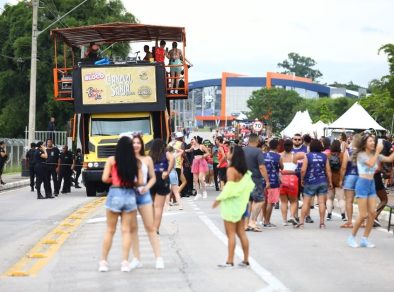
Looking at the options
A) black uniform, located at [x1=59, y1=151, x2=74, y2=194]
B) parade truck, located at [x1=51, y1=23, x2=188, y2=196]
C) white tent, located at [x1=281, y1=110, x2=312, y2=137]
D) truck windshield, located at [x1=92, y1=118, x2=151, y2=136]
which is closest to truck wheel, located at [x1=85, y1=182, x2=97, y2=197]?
parade truck, located at [x1=51, y1=23, x2=188, y2=196]

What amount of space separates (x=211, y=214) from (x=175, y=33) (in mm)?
9611

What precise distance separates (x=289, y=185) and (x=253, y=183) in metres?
5.41

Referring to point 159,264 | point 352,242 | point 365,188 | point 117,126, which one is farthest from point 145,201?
point 117,126

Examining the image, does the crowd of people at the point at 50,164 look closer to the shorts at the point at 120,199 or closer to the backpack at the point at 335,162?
the backpack at the point at 335,162

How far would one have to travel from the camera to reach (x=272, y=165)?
1614 centimetres

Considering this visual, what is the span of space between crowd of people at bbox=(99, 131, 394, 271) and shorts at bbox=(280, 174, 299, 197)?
19mm

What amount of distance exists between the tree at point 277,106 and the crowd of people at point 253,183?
100 metres

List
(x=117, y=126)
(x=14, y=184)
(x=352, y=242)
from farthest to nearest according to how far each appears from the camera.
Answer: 1. (x=14, y=184)
2. (x=117, y=126)
3. (x=352, y=242)

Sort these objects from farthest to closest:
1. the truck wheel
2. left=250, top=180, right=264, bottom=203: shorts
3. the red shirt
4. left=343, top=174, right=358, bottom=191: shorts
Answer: the red shirt
the truck wheel
left=343, top=174, right=358, bottom=191: shorts
left=250, top=180, right=264, bottom=203: shorts

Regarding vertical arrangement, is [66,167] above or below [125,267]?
above

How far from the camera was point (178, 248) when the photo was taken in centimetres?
1305

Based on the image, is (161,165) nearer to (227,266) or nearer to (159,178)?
(159,178)

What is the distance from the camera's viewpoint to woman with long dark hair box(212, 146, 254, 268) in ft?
35.3

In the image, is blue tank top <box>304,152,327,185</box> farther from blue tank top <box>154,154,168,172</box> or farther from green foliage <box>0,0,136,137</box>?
green foliage <box>0,0,136,137</box>
